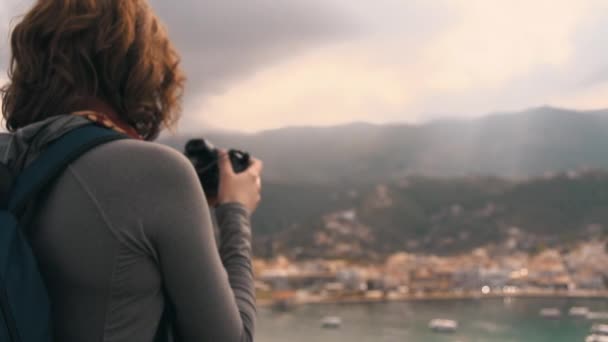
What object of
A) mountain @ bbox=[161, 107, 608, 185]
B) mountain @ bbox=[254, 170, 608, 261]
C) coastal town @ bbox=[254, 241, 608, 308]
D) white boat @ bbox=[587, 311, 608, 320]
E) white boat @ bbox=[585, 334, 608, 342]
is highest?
mountain @ bbox=[161, 107, 608, 185]

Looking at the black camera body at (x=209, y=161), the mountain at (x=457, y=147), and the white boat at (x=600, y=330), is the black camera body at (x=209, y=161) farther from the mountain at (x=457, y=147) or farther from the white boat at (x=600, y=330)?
Result: the mountain at (x=457, y=147)

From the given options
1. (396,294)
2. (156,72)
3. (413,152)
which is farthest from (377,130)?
(156,72)

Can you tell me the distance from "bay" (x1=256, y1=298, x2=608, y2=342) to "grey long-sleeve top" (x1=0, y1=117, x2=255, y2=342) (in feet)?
54.3

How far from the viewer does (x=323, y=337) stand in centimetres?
1802

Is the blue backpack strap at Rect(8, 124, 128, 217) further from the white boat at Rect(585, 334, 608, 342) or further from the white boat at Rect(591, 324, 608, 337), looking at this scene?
the white boat at Rect(591, 324, 608, 337)

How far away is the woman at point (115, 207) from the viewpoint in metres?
0.31

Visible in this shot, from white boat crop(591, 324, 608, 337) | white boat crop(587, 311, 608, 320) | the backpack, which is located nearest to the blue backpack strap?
the backpack

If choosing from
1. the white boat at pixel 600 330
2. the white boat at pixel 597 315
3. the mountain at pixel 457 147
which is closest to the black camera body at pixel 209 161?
the white boat at pixel 600 330

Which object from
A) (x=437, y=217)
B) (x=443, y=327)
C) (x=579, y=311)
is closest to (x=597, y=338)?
(x=443, y=327)

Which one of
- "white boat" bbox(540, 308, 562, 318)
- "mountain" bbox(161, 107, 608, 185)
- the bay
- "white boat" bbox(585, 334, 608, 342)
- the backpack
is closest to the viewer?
the backpack

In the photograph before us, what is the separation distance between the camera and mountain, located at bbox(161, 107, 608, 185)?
41594mm

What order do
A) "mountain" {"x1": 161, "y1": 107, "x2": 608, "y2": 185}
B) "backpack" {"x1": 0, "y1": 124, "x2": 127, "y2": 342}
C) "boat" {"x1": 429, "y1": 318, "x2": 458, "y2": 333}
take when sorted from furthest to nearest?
1. "mountain" {"x1": 161, "y1": 107, "x2": 608, "y2": 185}
2. "boat" {"x1": 429, "y1": 318, "x2": 458, "y2": 333}
3. "backpack" {"x1": 0, "y1": 124, "x2": 127, "y2": 342}

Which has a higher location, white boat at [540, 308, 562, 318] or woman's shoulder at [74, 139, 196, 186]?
woman's shoulder at [74, 139, 196, 186]

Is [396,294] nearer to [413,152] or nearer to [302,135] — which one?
[302,135]
